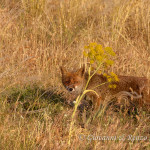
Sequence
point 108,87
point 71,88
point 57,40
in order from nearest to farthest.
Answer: point 71,88 < point 108,87 < point 57,40

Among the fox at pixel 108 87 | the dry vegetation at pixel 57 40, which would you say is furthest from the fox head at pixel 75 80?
the dry vegetation at pixel 57 40

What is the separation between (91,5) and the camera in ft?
32.8

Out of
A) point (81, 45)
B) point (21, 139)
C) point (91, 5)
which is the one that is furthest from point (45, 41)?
point (21, 139)

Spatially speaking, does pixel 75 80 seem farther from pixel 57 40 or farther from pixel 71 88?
pixel 57 40

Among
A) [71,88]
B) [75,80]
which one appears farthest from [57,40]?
[71,88]

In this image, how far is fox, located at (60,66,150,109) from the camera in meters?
5.84

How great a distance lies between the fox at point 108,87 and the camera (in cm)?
584

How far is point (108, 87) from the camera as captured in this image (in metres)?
6.21

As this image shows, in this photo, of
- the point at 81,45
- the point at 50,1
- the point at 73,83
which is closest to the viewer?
the point at 73,83

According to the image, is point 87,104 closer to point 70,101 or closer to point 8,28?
point 70,101

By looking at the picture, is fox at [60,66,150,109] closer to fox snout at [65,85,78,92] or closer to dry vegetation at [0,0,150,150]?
fox snout at [65,85,78,92]

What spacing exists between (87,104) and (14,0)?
531 cm

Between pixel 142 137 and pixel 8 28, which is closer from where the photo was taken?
pixel 142 137

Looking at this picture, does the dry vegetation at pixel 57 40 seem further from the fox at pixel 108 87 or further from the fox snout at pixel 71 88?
the fox at pixel 108 87
